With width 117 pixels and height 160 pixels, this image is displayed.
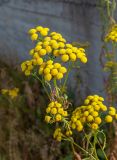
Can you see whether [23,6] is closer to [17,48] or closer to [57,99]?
[17,48]

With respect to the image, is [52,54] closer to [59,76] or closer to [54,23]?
[59,76]

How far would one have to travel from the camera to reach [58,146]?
2.67 m

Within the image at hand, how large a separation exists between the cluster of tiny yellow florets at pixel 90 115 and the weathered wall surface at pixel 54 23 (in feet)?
3.37

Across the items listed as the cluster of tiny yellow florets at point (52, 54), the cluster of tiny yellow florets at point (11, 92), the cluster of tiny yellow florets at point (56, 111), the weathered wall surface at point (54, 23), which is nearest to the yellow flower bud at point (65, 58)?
the cluster of tiny yellow florets at point (52, 54)

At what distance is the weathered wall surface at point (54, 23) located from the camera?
289 centimetres

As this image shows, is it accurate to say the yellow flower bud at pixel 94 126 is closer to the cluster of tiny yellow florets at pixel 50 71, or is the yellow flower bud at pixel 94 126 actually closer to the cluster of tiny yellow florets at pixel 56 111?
the cluster of tiny yellow florets at pixel 56 111

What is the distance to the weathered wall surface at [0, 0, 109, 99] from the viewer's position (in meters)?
2.89

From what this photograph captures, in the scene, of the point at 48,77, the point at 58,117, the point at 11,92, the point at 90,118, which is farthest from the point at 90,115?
the point at 11,92

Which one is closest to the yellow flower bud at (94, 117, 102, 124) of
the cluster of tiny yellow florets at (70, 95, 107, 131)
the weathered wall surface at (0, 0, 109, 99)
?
the cluster of tiny yellow florets at (70, 95, 107, 131)

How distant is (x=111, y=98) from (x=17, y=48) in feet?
5.19

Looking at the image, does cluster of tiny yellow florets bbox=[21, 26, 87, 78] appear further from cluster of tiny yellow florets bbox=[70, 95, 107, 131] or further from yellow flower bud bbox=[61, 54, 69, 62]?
cluster of tiny yellow florets bbox=[70, 95, 107, 131]

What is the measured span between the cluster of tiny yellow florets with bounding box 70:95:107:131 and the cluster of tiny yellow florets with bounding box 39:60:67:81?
8.0 inches

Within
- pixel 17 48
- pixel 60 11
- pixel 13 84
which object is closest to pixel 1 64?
pixel 17 48

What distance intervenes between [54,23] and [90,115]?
1536 millimetres
